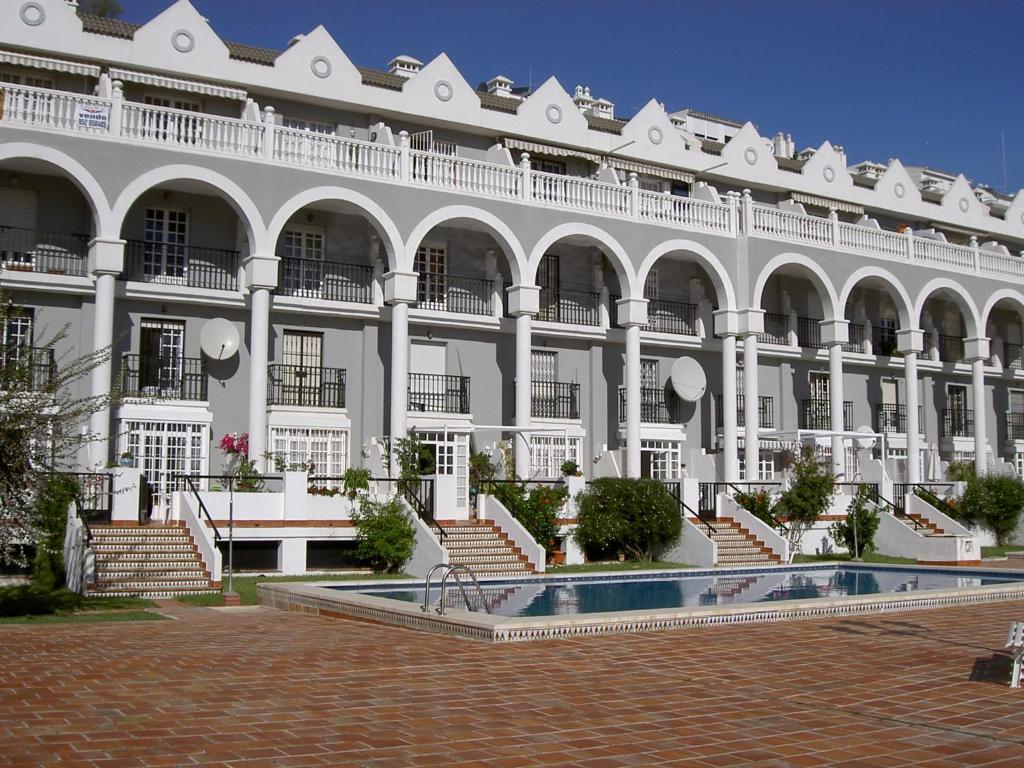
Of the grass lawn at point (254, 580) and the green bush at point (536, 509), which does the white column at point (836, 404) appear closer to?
the green bush at point (536, 509)

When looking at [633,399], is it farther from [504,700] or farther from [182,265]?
[504,700]

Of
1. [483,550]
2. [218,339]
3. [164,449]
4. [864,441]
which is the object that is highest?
[218,339]

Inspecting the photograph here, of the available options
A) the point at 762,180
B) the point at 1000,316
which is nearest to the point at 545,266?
the point at 762,180

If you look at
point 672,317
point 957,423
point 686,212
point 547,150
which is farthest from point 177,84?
point 957,423

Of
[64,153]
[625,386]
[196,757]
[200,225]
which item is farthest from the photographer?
[625,386]

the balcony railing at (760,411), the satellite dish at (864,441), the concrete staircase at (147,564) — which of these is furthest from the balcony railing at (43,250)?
the satellite dish at (864,441)

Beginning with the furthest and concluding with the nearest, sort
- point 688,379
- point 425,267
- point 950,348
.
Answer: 1. point 950,348
2. point 688,379
3. point 425,267

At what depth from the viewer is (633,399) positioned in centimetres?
3083

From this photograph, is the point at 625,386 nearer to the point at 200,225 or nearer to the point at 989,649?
the point at 200,225

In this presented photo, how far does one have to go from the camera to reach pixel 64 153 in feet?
79.3

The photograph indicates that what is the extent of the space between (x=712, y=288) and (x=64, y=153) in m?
20.6

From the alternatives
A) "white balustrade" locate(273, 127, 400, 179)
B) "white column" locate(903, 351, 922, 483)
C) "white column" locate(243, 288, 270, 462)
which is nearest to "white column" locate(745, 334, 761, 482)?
"white column" locate(903, 351, 922, 483)

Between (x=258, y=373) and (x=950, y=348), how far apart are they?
28.2 m

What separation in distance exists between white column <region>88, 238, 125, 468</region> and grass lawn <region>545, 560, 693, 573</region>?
33.6 feet
